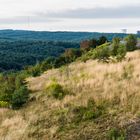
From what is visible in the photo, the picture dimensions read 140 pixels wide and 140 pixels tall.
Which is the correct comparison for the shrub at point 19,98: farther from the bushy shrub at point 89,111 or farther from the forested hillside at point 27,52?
the forested hillside at point 27,52

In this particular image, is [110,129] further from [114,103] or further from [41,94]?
[41,94]

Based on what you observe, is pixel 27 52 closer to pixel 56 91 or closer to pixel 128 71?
pixel 128 71

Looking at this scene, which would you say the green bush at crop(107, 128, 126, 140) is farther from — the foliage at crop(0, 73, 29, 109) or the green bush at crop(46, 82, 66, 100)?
the foliage at crop(0, 73, 29, 109)

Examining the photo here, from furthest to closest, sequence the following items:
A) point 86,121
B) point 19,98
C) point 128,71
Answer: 1. point 128,71
2. point 19,98
3. point 86,121

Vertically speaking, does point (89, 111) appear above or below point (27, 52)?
above

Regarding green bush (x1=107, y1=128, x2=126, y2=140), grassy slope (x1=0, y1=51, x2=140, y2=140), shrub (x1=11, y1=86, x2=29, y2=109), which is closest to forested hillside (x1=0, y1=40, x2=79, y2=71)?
shrub (x1=11, y1=86, x2=29, y2=109)

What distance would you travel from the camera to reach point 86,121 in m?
13.9

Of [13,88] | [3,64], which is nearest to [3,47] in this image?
[3,64]

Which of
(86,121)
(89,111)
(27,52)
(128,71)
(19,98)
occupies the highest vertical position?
(128,71)

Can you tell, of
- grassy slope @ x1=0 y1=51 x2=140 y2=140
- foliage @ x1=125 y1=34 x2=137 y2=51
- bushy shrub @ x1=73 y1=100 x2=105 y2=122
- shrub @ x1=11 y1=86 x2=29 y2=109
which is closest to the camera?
grassy slope @ x1=0 y1=51 x2=140 y2=140

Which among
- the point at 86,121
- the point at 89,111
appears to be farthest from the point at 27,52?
the point at 86,121

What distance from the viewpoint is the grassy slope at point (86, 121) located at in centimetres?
1307

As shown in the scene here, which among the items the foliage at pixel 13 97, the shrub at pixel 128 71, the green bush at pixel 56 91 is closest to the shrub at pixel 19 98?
the foliage at pixel 13 97

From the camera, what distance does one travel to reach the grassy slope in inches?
515
